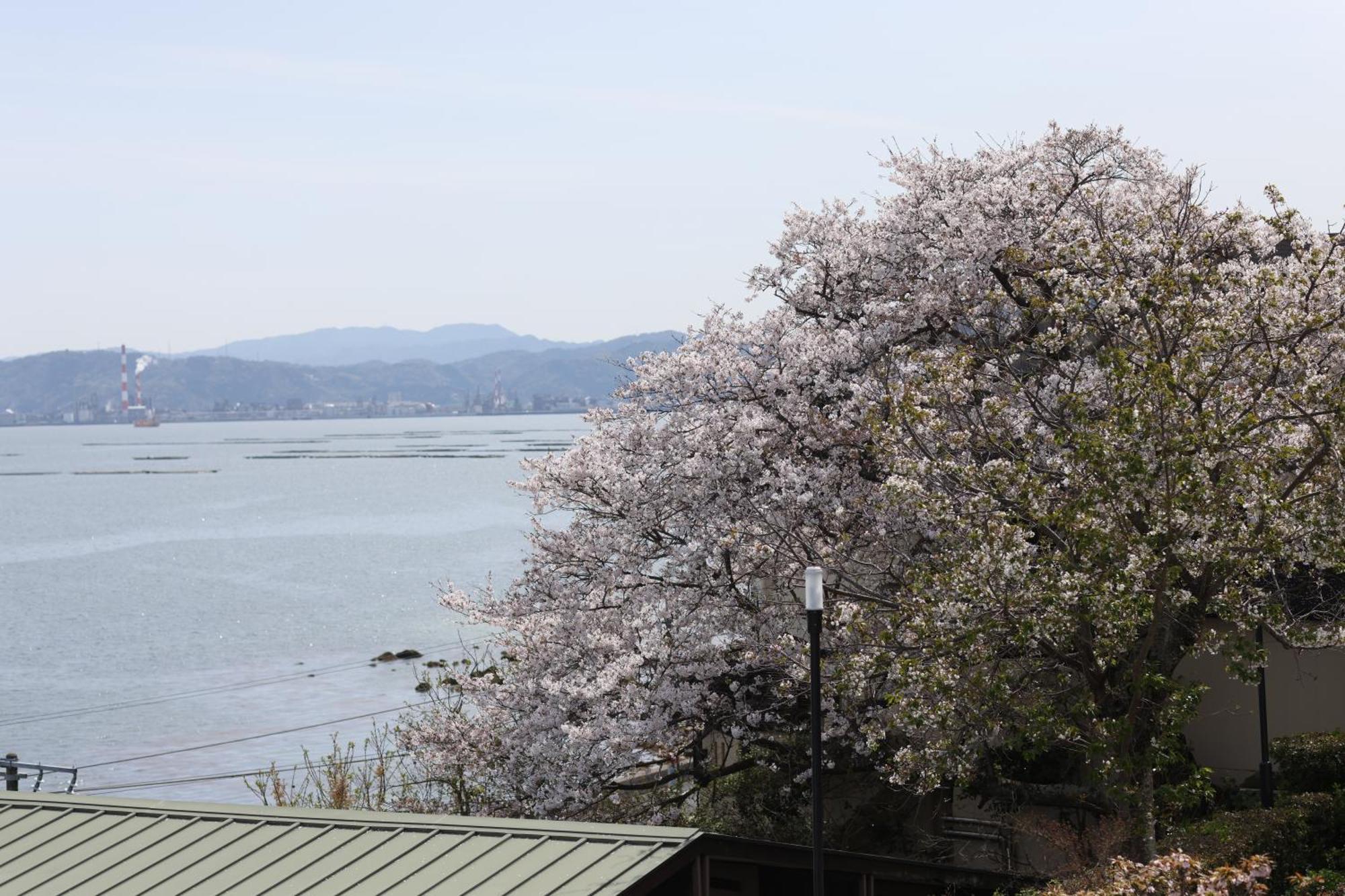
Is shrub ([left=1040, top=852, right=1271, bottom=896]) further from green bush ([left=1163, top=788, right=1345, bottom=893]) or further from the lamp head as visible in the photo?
the lamp head

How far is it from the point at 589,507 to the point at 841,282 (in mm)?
6654

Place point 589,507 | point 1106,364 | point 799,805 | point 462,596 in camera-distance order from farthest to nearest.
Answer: point 462,596, point 589,507, point 799,805, point 1106,364

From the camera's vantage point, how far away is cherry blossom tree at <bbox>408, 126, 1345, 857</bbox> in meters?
16.7

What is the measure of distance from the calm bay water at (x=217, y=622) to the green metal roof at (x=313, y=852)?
37.1m

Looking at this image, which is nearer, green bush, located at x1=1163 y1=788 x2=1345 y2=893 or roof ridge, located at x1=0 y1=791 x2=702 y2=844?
roof ridge, located at x1=0 y1=791 x2=702 y2=844

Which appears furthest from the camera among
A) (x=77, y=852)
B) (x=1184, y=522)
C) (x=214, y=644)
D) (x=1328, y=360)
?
(x=214, y=644)

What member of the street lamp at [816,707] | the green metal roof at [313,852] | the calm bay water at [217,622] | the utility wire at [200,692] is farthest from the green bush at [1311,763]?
the utility wire at [200,692]

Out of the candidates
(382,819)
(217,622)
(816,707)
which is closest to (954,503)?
(816,707)

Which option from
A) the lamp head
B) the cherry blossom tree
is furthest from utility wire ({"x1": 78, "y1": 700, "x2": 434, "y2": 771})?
the lamp head

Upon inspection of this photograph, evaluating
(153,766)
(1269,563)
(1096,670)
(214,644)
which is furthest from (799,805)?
(214,644)

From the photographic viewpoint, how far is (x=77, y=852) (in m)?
13.4

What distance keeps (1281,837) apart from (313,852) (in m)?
13.7

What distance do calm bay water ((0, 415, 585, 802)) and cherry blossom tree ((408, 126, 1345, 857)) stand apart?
27.3 metres

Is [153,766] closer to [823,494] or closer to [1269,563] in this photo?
[823,494]
